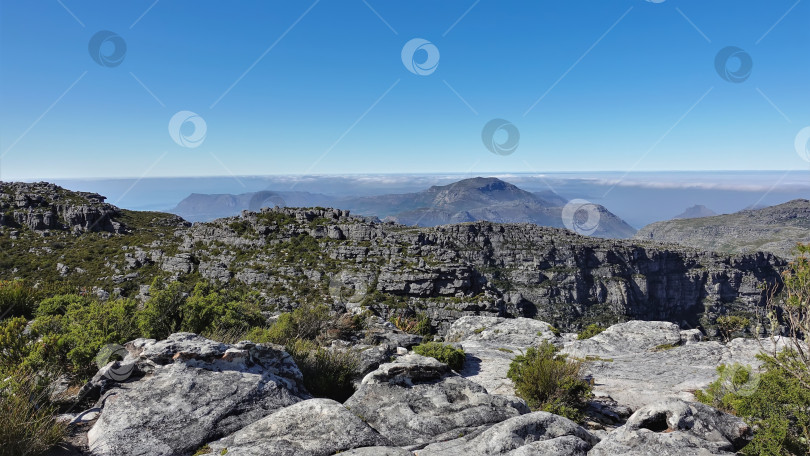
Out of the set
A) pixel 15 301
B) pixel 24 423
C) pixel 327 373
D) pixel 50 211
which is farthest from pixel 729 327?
pixel 50 211

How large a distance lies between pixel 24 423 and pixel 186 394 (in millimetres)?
2543

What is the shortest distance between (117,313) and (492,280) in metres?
152

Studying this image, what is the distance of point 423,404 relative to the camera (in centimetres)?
929

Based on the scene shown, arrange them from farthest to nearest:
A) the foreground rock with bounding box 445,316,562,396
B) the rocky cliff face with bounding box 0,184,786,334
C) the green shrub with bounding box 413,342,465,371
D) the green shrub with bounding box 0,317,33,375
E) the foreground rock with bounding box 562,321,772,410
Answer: the rocky cliff face with bounding box 0,184,786,334 → the green shrub with bounding box 413,342,465,371 → the foreground rock with bounding box 445,316,562,396 → the foreground rock with bounding box 562,321,772,410 → the green shrub with bounding box 0,317,33,375

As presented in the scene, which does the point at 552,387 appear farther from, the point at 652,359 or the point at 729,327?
the point at 729,327

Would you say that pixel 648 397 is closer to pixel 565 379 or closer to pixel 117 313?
pixel 565 379

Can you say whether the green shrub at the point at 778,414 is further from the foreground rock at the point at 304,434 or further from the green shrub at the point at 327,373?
the green shrub at the point at 327,373

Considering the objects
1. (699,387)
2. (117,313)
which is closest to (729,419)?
(699,387)

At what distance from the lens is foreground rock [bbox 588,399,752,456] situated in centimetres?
687

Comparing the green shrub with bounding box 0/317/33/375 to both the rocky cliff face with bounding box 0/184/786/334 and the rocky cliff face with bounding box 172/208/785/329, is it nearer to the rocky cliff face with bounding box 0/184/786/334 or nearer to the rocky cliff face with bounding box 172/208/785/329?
the rocky cliff face with bounding box 0/184/786/334

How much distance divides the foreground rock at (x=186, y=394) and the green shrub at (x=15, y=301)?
981 cm

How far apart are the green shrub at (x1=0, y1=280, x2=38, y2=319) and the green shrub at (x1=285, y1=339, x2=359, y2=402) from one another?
1207cm

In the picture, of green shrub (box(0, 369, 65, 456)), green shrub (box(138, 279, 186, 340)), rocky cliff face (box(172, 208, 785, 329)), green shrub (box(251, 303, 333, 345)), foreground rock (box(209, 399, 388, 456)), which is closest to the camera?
green shrub (box(0, 369, 65, 456))

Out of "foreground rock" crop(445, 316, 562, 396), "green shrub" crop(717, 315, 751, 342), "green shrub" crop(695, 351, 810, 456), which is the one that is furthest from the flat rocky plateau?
"green shrub" crop(717, 315, 751, 342)
